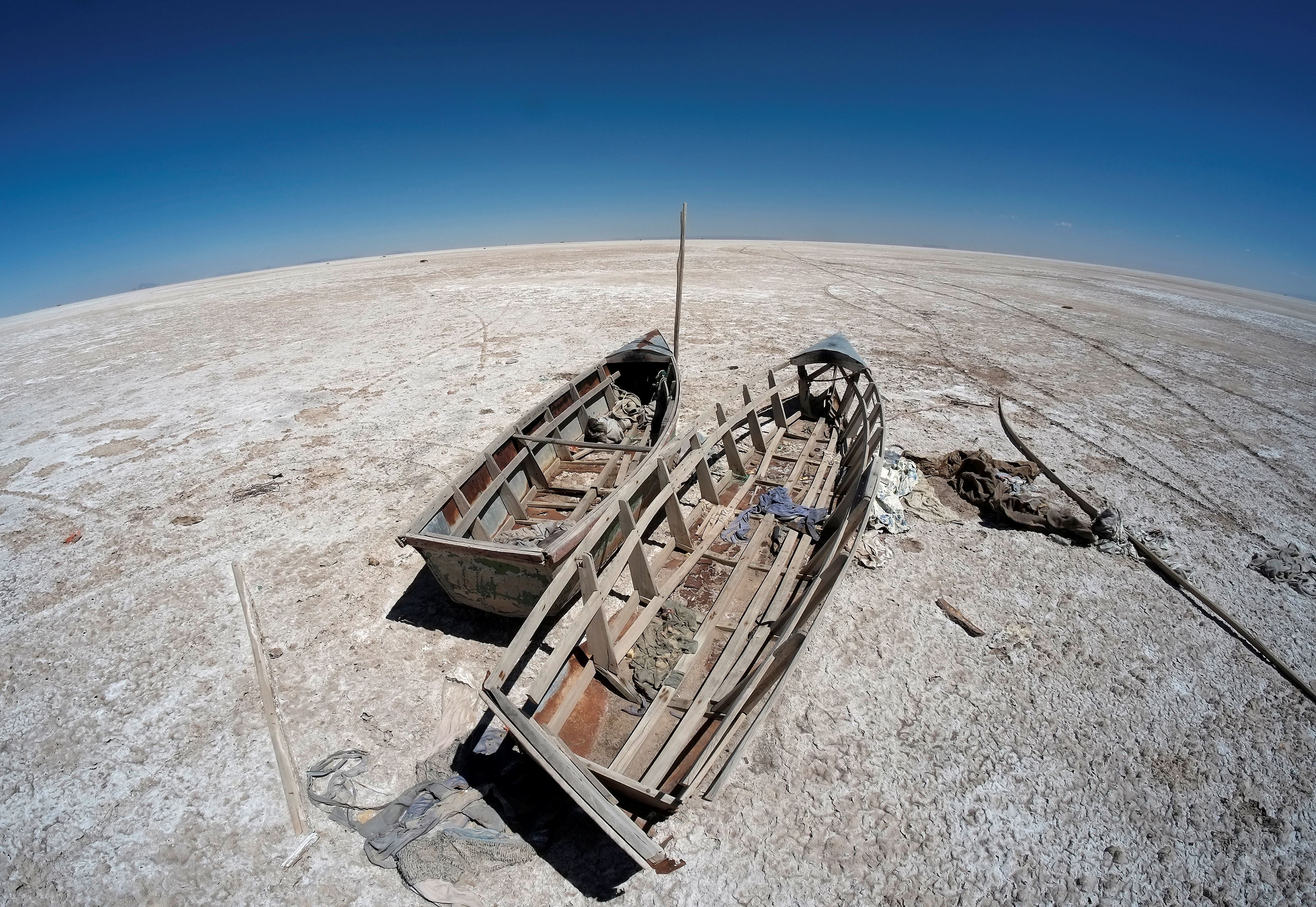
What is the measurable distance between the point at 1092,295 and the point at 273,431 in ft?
124

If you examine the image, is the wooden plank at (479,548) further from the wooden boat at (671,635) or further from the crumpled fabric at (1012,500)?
the crumpled fabric at (1012,500)

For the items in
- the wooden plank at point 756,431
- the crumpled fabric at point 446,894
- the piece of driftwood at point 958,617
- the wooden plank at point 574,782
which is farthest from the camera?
the wooden plank at point 756,431

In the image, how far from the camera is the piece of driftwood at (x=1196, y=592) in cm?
514

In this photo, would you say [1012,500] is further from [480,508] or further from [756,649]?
[480,508]

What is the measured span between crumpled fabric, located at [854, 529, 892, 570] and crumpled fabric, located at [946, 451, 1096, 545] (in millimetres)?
1903

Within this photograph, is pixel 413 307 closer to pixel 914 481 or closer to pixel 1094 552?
pixel 914 481

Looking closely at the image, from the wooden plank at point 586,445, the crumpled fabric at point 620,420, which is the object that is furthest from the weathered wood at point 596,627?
the crumpled fabric at point 620,420

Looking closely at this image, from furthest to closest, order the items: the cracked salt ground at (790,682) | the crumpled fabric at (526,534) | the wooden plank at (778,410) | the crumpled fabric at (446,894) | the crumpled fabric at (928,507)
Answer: the wooden plank at (778,410)
the crumpled fabric at (928,507)
the crumpled fabric at (526,534)
the cracked salt ground at (790,682)
the crumpled fabric at (446,894)

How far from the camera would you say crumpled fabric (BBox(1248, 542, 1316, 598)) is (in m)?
6.36

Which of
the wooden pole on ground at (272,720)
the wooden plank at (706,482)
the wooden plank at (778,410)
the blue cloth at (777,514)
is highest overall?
the wooden plank at (778,410)

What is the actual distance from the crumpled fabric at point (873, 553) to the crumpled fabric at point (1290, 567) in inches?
181

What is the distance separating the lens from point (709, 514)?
713cm

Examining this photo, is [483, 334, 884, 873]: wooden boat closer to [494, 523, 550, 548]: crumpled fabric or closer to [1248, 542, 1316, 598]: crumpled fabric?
[494, 523, 550, 548]: crumpled fabric

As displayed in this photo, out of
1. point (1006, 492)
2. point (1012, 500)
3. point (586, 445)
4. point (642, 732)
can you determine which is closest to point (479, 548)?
point (642, 732)
